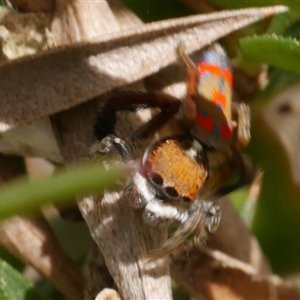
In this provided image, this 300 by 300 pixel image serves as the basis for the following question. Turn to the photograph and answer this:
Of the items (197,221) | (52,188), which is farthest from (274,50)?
(52,188)

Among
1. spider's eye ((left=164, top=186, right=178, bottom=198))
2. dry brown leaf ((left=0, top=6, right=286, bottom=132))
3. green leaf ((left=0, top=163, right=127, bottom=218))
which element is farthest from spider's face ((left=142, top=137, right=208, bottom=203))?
green leaf ((left=0, top=163, right=127, bottom=218))

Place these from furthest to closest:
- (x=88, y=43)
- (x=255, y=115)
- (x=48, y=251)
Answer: (x=255, y=115) < (x=48, y=251) < (x=88, y=43)

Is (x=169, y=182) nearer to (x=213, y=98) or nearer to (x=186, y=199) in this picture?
(x=186, y=199)

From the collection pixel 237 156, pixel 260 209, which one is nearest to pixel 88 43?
pixel 237 156

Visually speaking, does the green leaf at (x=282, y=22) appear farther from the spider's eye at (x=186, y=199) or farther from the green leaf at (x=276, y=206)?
the spider's eye at (x=186, y=199)

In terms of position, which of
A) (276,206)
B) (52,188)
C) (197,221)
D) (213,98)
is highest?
(52,188)

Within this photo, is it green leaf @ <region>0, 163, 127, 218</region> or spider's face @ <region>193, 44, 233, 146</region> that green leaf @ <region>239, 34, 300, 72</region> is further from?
green leaf @ <region>0, 163, 127, 218</region>

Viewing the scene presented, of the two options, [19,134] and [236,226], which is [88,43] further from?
[236,226]

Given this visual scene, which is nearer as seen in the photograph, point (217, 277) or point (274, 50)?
point (274, 50)
